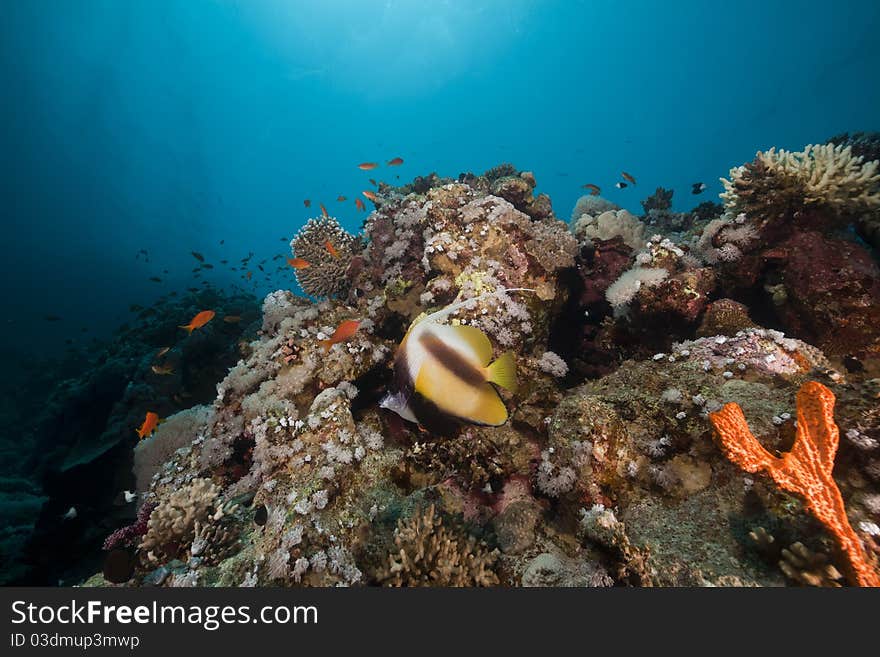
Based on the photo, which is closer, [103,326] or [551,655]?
[551,655]

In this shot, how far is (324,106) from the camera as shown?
116m

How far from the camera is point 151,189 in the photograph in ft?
277

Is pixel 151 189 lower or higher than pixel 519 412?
higher

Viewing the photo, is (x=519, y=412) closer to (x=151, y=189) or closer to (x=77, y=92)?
(x=77, y=92)

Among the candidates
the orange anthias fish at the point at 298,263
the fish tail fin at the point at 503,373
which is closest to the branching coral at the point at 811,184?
the fish tail fin at the point at 503,373

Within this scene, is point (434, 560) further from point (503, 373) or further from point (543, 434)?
point (503, 373)

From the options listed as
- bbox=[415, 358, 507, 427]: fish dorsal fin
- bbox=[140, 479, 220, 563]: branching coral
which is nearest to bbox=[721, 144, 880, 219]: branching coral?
bbox=[415, 358, 507, 427]: fish dorsal fin

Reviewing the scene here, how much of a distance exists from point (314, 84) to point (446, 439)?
425 ft

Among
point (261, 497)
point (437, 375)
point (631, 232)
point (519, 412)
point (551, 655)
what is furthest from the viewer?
point (631, 232)

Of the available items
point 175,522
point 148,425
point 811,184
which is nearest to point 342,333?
point 175,522

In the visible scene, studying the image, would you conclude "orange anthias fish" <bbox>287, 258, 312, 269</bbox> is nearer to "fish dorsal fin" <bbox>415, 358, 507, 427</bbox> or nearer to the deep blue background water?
"fish dorsal fin" <bbox>415, 358, 507, 427</bbox>

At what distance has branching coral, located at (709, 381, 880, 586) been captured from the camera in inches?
78.3

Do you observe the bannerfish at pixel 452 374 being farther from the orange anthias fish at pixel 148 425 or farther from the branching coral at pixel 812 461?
the orange anthias fish at pixel 148 425

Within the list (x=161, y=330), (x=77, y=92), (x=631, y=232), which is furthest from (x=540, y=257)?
(x=77, y=92)
